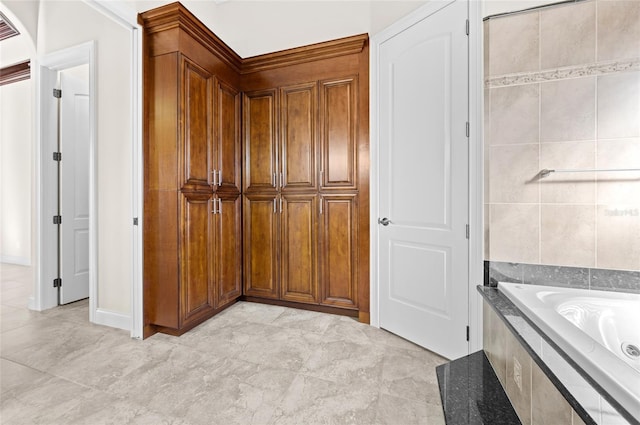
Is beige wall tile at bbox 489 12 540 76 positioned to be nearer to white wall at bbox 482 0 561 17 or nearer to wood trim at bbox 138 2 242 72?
white wall at bbox 482 0 561 17

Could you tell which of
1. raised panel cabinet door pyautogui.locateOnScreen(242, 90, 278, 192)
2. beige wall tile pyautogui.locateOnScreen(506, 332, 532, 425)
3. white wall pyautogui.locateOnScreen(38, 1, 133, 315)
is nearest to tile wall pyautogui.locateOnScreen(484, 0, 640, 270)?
beige wall tile pyautogui.locateOnScreen(506, 332, 532, 425)

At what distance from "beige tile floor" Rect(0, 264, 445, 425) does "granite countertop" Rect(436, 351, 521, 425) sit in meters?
0.17

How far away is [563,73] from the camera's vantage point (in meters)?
1.52

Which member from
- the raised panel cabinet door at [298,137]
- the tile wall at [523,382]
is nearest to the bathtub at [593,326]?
the tile wall at [523,382]

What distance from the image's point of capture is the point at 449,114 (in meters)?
1.87

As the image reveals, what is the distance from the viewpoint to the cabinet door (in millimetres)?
2572

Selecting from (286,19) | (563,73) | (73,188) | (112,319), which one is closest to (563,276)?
(563,73)

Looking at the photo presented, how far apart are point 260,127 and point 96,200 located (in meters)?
1.53

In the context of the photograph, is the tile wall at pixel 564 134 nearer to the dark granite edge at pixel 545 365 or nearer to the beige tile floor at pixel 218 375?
the dark granite edge at pixel 545 365

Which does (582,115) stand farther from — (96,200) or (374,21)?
(96,200)

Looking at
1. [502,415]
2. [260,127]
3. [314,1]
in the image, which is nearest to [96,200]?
[260,127]

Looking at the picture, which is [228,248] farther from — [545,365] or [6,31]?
[6,31]

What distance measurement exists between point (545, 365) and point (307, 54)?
2675 mm

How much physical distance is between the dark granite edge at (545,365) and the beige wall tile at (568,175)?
0.60m
